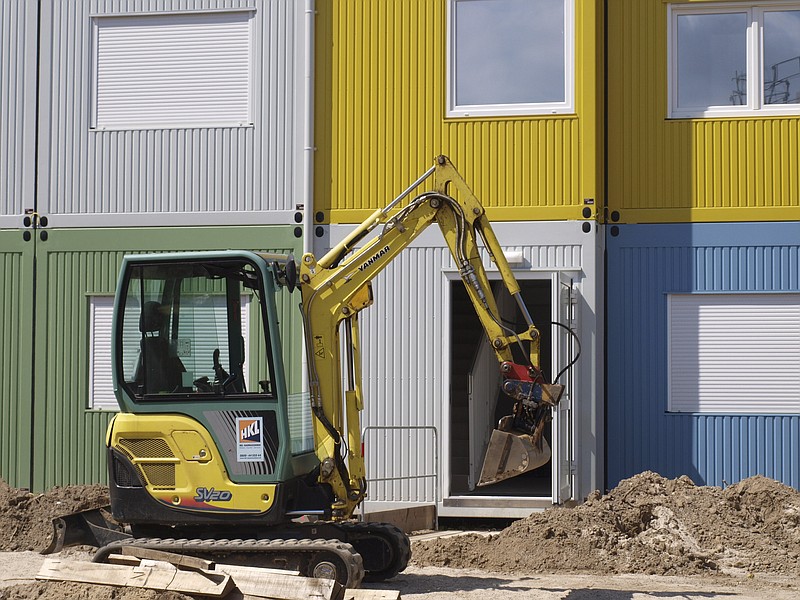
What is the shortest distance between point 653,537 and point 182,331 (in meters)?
5.19

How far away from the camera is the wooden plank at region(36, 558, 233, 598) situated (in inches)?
345

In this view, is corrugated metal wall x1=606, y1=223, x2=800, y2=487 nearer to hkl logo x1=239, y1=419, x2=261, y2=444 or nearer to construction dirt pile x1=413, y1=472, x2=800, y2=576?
construction dirt pile x1=413, y1=472, x2=800, y2=576

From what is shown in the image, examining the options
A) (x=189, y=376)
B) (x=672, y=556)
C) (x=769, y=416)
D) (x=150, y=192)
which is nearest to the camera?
(x=189, y=376)

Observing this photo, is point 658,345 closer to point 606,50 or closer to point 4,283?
point 606,50

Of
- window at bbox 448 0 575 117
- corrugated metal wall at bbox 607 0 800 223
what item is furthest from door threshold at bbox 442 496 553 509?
window at bbox 448 0 575 117

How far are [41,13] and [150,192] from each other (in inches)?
115

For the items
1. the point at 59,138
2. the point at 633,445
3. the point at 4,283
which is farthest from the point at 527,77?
the point at 4,283

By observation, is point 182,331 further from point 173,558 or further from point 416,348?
point 416,348

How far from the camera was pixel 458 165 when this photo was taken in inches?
556

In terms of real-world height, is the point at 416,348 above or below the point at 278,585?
above

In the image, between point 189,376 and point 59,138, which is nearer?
point 189,376

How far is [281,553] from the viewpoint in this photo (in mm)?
9367

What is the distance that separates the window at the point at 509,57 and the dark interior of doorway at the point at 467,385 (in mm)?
2397

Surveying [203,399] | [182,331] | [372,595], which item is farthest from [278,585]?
[182,331]
